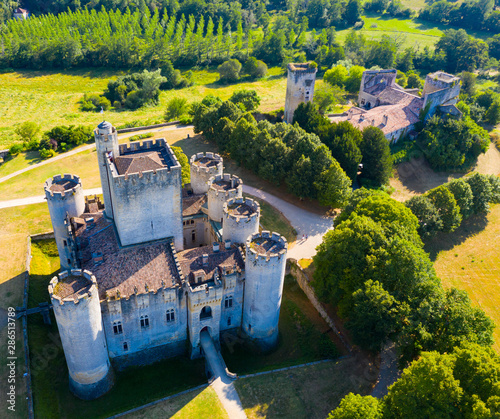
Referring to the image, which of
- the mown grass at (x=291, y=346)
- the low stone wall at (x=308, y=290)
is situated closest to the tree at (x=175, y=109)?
the low stone wall at (x=308, y=290)

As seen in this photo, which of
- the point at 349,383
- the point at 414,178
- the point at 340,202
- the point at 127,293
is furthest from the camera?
the point at 414,178

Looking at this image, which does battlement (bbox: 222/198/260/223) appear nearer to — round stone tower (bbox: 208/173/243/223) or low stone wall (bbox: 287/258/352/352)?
round stone tower (bbox: 208/173/243/223)

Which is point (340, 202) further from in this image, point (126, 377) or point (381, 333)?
point (126, 377)

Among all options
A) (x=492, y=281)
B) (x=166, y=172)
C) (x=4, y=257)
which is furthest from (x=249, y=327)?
(x=492, y=281)

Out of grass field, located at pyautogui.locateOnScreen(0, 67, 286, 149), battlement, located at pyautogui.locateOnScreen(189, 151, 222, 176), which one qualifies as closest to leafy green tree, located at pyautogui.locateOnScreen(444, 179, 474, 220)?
battlement, located at pyautogui.locateOnScreen(189, 151, 222, 176)

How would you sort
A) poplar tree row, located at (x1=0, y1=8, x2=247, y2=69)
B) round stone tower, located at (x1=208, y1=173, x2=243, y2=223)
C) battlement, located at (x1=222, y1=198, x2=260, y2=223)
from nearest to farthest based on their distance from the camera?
1. battlement, located at (x1=222, y1=198, x2=260, y2=223)
2. round stone tower, located at (x1=208, y1=173, x2=243, y2=223)
3. poplar tree row, located at (x1=0, y1=8, x2=247, y2=69)

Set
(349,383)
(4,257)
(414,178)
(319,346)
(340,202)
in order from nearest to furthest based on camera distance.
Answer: (349,383)
(319,346)
(4,257)
(340,202)
(414,178)
